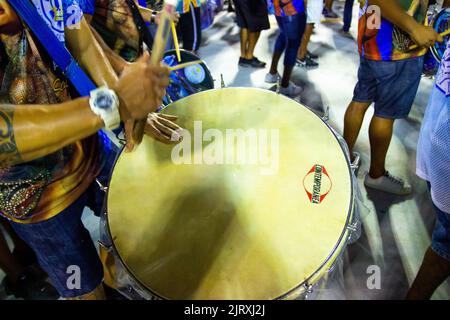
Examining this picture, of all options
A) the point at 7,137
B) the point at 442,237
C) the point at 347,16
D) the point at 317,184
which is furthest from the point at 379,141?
the point at 347,16

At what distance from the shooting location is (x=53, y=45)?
99 cm

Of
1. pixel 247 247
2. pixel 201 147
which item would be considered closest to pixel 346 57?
pixel 201 147

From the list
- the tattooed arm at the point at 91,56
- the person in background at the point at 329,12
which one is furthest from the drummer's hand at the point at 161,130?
the person in background at the point at 329,12

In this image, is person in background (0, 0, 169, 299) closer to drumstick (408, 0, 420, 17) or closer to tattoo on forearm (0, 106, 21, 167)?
tattoo on forearm (0, 106, 21, 167)

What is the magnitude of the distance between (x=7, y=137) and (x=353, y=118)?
1.82 metres

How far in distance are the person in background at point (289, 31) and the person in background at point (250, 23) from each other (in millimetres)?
348

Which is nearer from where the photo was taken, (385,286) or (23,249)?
(385,286)

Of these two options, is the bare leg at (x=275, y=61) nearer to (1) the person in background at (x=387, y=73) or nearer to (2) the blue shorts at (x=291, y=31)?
(2) the blue shorts at (x=291, y=31)

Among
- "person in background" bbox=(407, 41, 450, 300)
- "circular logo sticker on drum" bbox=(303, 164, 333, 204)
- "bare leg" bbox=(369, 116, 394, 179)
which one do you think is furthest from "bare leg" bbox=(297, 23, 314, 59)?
"circular logo sticker on drum" bbox=(303, 164, 333, 204)

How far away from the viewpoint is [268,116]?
4.07 ft

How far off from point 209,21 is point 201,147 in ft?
10.6
